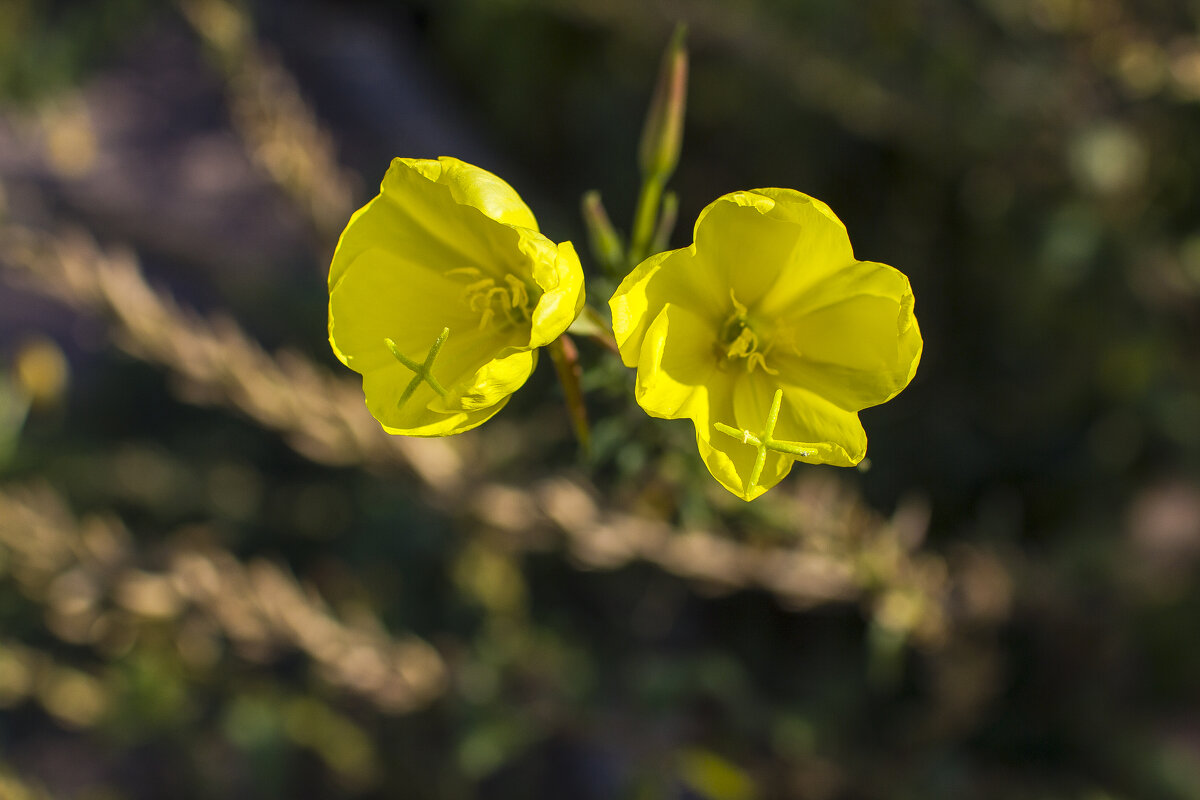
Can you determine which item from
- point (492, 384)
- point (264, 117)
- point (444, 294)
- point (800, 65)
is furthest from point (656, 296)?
point (800, 65)

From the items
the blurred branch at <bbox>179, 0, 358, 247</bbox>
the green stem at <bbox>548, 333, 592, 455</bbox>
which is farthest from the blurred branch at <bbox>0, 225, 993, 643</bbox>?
the green stem at <bbox>548, 333, 592, 455</bbox>

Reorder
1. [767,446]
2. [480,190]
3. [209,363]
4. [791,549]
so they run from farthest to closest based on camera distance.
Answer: [791,549], [209,363], [480,190], [767,446]

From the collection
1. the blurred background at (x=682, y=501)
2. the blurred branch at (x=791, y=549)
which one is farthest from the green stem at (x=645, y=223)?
the blurred branch at (x=791, y=549)

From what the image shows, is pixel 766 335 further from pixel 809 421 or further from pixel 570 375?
pixel 570 375

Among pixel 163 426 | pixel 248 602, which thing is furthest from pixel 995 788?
pixel 163 426

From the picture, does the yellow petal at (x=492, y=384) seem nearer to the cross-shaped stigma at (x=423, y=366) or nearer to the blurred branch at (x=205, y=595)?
the cross-shaped stigma at (x=423, y=366)

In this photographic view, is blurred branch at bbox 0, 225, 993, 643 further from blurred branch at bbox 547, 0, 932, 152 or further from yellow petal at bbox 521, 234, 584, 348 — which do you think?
blurred branch at bbox 547, 0, 932, 152
